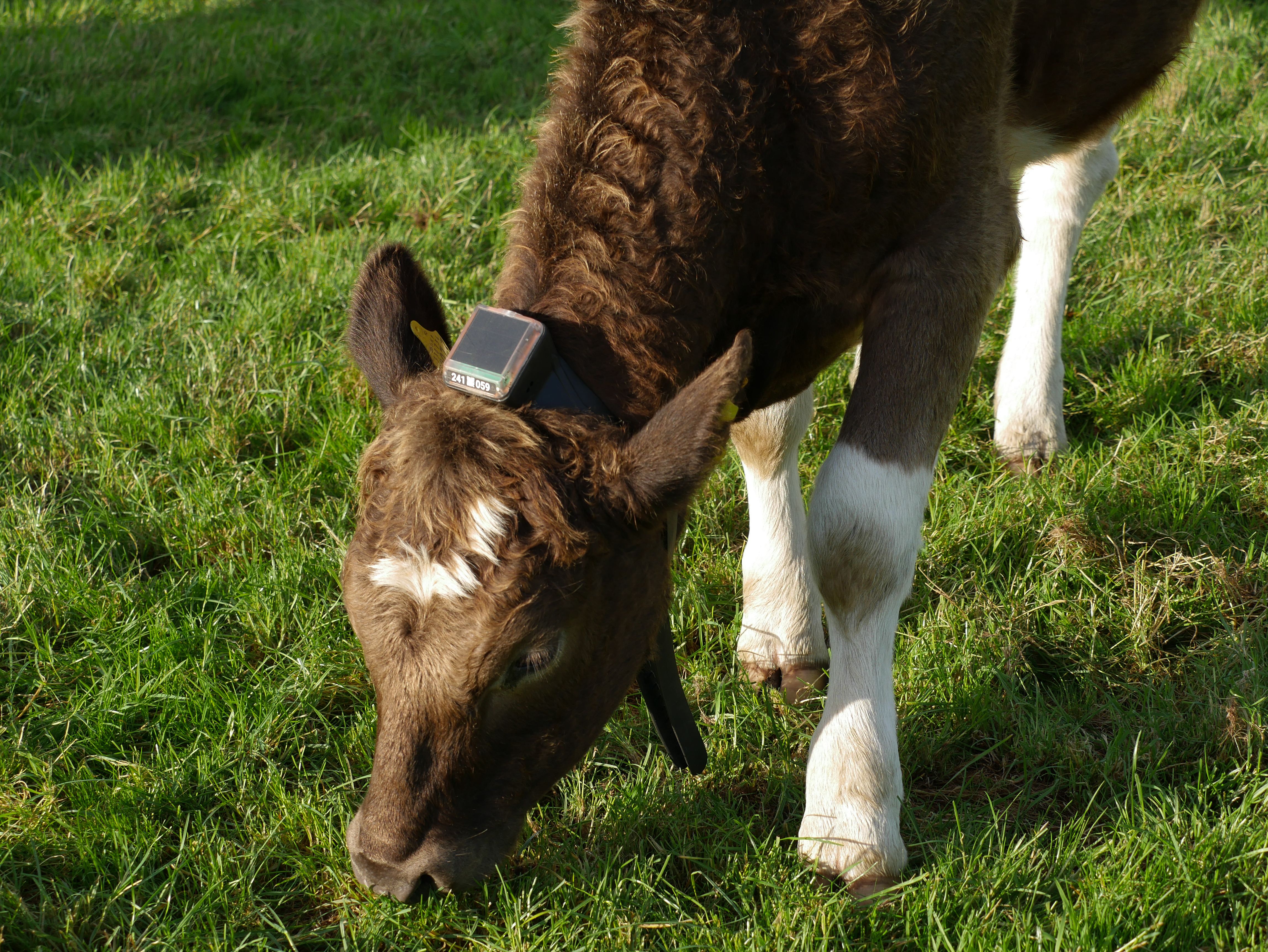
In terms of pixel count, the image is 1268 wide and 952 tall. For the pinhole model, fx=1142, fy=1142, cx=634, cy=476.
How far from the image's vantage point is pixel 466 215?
19.0ft

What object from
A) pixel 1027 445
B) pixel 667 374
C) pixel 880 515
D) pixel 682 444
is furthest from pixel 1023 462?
pixel 682 444

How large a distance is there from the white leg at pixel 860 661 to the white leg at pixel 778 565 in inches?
22.8

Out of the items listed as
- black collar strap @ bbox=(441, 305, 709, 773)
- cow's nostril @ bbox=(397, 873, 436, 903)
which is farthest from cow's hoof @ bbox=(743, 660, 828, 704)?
cow's nostril @ bbox=(397, 873, 436, 903)

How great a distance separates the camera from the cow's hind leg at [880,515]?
2.91 meters

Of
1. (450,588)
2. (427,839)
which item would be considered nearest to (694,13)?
(450,588)

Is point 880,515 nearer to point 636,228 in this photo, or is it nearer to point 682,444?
point 682,444

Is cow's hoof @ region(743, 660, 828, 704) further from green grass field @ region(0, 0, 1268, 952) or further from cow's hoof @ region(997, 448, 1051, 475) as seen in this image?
cow's hoof @ region(997, 448, 1051, 475)

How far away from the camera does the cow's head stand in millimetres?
2287

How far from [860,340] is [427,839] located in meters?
1.77

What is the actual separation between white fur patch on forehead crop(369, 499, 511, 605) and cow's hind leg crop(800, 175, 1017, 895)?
1036 millimetres

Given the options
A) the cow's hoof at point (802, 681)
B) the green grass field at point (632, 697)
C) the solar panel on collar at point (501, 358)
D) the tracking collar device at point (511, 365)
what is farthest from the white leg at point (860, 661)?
the solar panel on collar at point (501, 358)

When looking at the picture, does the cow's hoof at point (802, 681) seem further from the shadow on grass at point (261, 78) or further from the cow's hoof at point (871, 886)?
the shadow on grass at point (261, 78)

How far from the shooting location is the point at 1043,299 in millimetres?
4555

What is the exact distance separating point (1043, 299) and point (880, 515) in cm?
207
